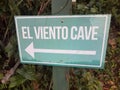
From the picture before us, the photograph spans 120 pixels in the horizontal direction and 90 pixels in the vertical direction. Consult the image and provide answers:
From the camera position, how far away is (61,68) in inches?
46.4

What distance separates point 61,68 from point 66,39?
144 mm

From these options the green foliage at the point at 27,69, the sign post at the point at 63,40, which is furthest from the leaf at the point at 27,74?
the sign post at the point at 63,40

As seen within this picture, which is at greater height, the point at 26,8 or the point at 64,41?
the point at 64,41

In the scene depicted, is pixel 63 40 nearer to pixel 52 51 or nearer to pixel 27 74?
pixel 52 51

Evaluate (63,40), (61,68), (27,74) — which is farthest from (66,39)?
(27,74)

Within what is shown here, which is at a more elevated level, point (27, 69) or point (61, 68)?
point (61, 68)

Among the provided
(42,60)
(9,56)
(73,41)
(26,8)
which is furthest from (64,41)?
(26,8)

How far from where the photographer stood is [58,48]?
1.14 meters

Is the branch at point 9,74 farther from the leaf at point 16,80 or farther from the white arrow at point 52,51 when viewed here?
the white arrow at point 52,51

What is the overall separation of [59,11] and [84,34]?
0.15m

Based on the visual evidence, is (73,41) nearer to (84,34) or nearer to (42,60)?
(84,34)

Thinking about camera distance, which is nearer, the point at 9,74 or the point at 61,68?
the point at 61,68

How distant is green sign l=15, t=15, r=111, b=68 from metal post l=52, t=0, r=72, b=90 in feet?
0.12

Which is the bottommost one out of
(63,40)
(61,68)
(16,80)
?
(16,80)
